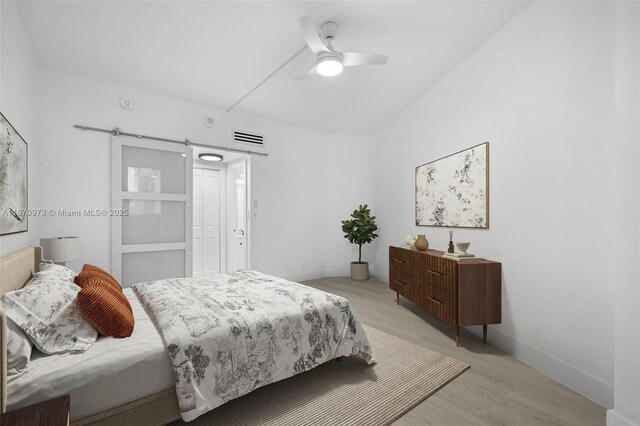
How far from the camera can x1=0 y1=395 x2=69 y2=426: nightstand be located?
3.31 feet

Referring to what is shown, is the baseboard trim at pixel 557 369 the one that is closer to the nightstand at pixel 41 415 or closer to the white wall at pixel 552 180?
the white wall at pixel 552 180

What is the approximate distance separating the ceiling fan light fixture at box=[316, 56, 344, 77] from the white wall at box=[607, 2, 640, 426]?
1784mm

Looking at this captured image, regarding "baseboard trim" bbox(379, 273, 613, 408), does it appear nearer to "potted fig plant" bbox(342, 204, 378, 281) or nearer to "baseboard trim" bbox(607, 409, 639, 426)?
"baseboard trim" bbox(607, 409, 639, 426)

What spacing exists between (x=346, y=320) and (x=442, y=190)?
216cm

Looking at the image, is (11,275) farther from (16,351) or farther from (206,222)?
(206,222)

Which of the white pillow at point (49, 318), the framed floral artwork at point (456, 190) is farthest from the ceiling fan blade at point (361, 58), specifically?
the white pillow at point (49, 318)

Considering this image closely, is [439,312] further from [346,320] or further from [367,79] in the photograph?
[367,79]

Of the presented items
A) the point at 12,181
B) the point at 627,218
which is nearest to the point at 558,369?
the point at 627,218

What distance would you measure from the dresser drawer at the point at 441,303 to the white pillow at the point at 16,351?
9.51 feet

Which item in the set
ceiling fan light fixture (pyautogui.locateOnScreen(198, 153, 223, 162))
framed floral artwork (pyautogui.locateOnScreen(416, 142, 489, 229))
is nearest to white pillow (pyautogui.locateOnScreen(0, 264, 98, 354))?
framed floral artwork (pyautogui.locateOnScreen(416, 142, 489, 229))

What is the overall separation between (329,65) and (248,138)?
8.08ft

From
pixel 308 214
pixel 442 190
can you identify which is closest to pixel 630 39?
pixel 442 190

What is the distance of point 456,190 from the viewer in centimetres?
339

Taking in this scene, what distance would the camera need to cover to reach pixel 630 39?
158 cm
